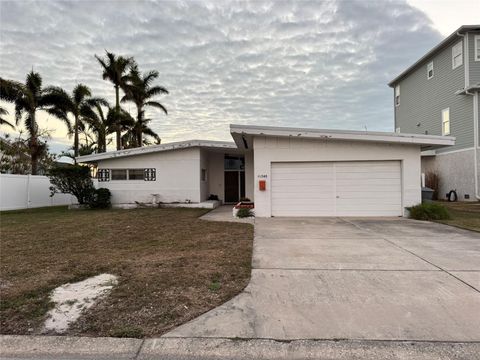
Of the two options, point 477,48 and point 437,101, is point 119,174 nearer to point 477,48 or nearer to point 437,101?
point 437,101

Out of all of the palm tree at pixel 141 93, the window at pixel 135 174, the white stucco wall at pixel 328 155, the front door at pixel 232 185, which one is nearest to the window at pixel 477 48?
the white stucco wall at pixel 328 155

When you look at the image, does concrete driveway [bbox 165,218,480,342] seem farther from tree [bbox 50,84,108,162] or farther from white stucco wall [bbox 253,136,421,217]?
tree [bbox 50,84,108,162]

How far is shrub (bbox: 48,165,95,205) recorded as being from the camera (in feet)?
54.9

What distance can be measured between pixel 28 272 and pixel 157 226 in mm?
4984

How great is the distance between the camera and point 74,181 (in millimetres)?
16969

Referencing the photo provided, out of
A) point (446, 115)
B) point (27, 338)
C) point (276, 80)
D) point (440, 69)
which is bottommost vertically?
point (27, 338)

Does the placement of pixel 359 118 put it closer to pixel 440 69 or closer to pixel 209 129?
pixel 440 69

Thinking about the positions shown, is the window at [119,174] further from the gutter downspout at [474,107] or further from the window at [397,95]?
the window at [397,95]

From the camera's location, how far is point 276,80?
672 inches

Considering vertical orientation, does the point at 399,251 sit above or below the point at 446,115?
below

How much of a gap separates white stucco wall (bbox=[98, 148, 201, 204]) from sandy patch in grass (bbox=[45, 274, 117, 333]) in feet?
39.5

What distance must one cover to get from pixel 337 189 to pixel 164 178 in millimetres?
9023

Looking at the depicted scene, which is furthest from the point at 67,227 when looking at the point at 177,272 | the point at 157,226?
the point at 177,272

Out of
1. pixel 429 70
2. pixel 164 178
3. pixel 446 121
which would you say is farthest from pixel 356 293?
pixel 429 70
